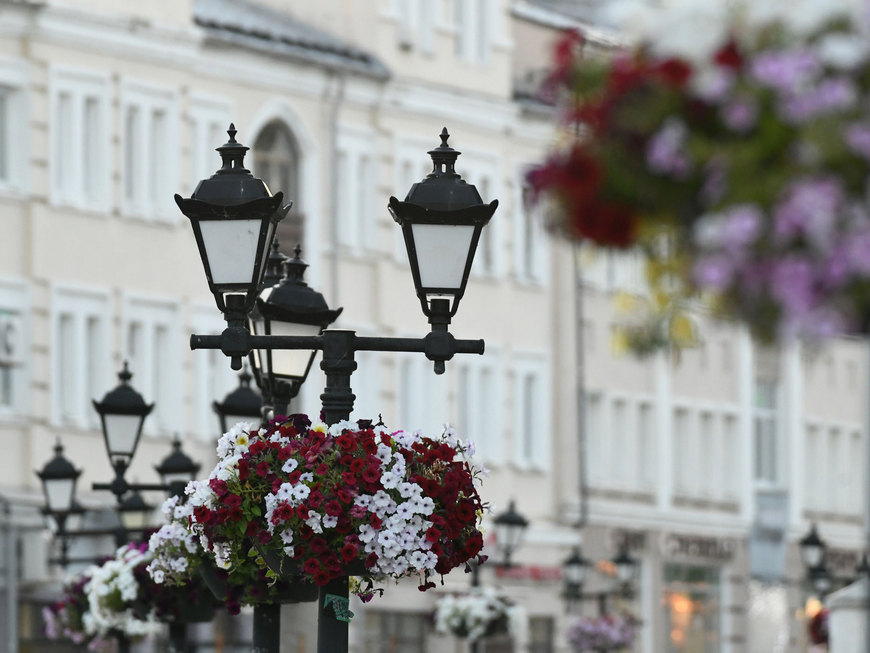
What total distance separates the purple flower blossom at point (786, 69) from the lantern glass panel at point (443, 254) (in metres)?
6.49

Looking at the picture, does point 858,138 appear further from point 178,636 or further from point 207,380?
point 207,380

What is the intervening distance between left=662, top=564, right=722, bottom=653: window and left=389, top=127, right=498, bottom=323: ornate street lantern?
41921 millimetres

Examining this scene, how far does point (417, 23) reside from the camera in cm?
4969

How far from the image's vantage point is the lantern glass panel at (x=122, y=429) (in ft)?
70.7

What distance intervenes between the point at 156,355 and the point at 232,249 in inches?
1193

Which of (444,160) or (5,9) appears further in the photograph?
(5,9)

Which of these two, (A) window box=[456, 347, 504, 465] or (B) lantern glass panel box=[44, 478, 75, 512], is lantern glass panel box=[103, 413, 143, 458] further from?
(A) window box=[456, 347, 504, 465]

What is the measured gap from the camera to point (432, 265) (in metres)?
13.4

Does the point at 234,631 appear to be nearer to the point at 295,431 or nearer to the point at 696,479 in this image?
the point at 696,479

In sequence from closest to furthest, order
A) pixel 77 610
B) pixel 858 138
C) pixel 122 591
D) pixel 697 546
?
pixel 858 138
pixel 122 591
pixel 77 610
pixel 697 546

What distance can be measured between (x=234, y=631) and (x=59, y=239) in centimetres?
615

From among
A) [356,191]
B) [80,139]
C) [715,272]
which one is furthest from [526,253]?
[715,272]

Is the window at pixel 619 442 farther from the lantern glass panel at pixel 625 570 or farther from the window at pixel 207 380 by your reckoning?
the window at pixel 207 380

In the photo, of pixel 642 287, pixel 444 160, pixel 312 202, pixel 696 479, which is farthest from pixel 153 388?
pixel 642 287
